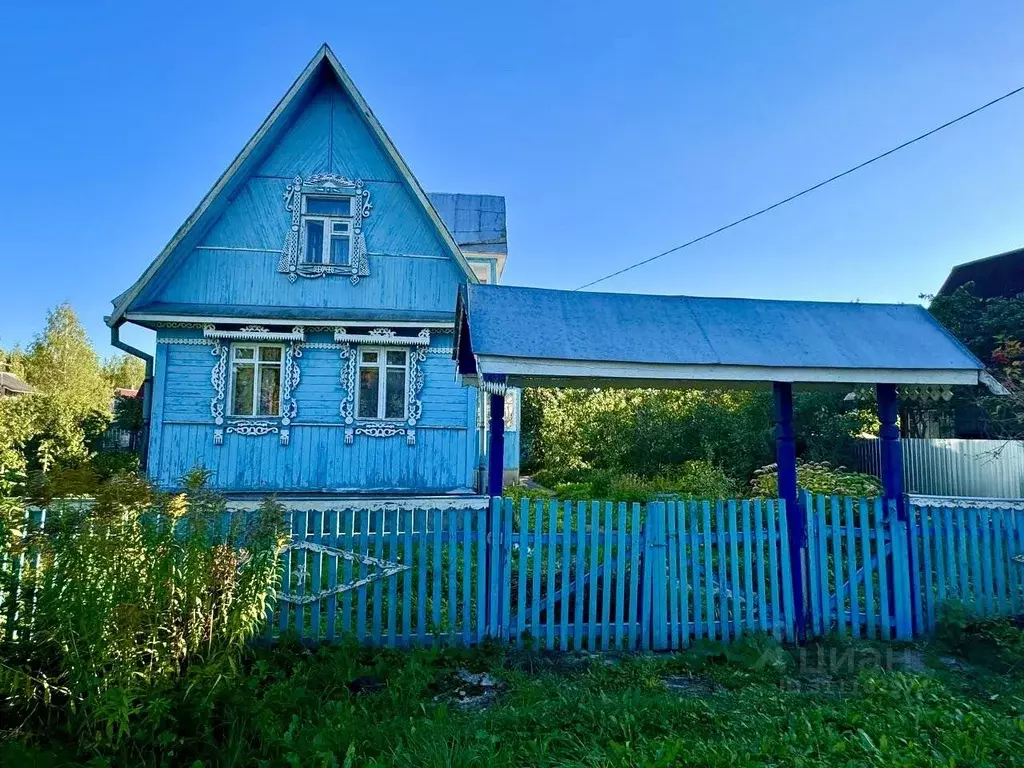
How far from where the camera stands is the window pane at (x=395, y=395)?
11844 millimetres

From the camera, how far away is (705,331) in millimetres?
5840

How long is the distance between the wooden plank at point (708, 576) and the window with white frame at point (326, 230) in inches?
359

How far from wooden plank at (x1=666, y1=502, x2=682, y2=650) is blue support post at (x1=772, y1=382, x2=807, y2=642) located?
0.99 m

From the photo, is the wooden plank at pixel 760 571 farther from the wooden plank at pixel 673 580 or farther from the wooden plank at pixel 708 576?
the wooden plank at pixel 673 580

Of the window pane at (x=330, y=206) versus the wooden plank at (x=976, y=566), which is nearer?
the wooden plank at (x=976, y=566)

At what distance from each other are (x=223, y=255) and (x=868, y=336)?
10943 mm

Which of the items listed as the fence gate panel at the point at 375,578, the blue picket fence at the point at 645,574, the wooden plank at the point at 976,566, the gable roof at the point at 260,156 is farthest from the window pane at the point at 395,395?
the wooden plank at the point at 976,566

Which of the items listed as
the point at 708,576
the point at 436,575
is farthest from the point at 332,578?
the point at 708,576

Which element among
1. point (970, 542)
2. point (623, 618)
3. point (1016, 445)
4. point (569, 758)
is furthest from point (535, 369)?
point (1016, 445)

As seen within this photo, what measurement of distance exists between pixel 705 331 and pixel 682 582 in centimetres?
234

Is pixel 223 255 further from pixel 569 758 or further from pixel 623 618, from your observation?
pixel 569 758

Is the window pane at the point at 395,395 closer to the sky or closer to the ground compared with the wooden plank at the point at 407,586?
closer to the sky

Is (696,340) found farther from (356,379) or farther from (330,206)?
(330,206)

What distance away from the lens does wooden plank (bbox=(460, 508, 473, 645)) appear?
4871 millimetres
